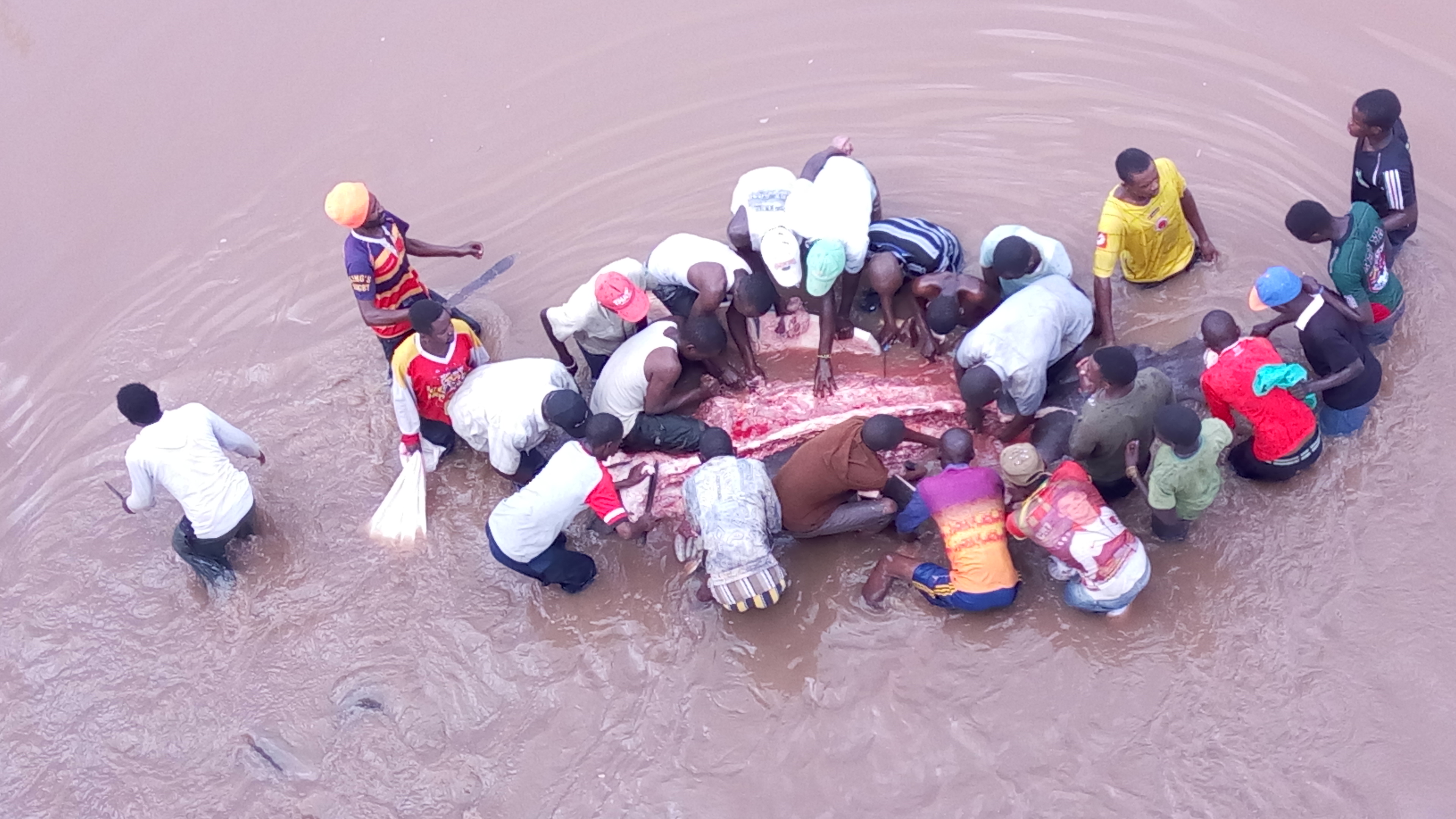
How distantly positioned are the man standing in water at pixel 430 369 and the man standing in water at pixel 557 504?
2.54 feet

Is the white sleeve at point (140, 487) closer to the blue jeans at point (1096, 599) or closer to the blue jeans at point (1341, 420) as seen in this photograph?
the blue jeans at point (1096, 599)

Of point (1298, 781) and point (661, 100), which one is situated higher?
point (661, 100)

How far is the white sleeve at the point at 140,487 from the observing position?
4.70 metres

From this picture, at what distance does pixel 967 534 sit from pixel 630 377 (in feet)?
5.54

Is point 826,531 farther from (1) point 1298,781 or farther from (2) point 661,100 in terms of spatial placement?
(2) point 661,100

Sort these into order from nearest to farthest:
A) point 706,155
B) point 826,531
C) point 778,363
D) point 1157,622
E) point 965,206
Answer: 1. point 1157,622
2. point 826,531
3. point 778,363
4. point 965,206
5. point 706,155

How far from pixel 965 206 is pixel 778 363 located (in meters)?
1.46

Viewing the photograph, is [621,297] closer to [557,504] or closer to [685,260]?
[685,260]

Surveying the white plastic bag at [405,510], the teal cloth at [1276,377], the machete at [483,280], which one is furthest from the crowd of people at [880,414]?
the machete at [483,280]

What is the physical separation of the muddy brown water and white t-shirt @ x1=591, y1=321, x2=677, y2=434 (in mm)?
653

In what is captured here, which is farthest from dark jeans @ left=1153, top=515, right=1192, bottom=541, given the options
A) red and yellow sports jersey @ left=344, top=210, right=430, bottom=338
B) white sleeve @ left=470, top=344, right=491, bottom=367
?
red and yellow sports jersey @ left=344, top=210, right=430, bottom=338

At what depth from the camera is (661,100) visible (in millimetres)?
6625

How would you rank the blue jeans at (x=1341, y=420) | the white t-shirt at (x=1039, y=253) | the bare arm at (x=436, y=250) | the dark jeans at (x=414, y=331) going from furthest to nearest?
the bare arm at (x=436, y=250)
the dark jeans at (x=414, y=331)
the white t-shirt at (x=1039, y=253)
the blue jeans at (x=1341, y=420)

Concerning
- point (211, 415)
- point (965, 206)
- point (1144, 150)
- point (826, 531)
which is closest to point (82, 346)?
point (211, 415)
